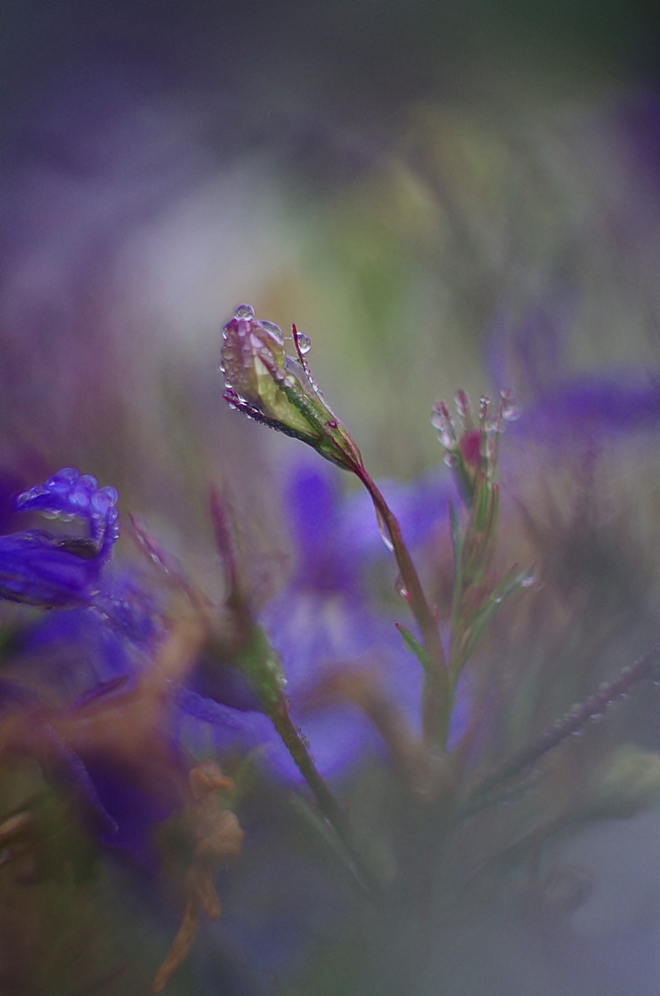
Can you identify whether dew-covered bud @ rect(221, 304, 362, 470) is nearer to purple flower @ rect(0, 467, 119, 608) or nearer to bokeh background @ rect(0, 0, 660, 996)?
bokeh background @ rect(0, 0, 660, 996)

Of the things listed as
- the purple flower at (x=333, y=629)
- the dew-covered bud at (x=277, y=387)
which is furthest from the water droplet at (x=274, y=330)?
the purple flower at (x=333, y=629)


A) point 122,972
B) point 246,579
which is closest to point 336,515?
point 246,579

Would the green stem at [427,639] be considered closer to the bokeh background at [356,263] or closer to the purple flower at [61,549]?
the bokeh background at [356,263]

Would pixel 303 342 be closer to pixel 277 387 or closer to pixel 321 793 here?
pixel 277 387

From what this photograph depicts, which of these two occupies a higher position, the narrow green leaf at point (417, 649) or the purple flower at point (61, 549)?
the purple flower at point (61, 549)

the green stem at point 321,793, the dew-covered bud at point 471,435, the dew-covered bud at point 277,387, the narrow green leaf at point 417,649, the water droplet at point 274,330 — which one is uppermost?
the water droplet at point 274,330
